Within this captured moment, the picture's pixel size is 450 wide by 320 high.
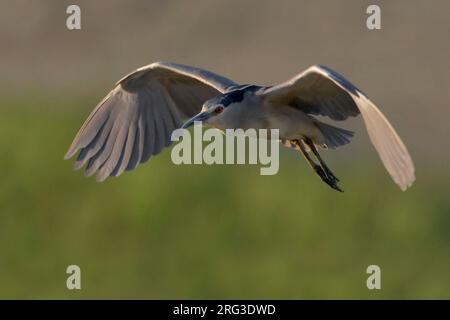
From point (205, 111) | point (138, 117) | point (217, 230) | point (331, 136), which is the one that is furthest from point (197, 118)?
point (217, 230)

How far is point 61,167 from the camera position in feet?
64.1

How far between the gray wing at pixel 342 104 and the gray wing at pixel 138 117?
0.70 meters

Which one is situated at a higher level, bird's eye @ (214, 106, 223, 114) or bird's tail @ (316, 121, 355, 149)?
bird's eye @ (214, 106, 223, 114)

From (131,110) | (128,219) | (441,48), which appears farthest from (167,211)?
(131,110)

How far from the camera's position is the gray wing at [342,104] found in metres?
11.4

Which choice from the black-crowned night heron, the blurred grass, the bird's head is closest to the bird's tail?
the black-crowned night heron

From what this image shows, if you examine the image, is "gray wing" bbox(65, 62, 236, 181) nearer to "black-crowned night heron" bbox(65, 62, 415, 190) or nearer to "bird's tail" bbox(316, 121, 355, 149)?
"black-crowned night heron" bbox(65, 62, 415, 190)

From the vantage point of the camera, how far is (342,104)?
13.0m

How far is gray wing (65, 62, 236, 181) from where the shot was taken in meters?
13.5

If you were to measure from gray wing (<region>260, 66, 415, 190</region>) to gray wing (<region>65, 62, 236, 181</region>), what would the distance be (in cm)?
70

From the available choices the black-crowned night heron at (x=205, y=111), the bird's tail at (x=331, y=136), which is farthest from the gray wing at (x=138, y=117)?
the bird's tail at (x=331, y=136)

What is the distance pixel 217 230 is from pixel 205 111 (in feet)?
20.2

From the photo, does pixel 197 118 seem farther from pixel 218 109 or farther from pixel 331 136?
pixel 331 136
